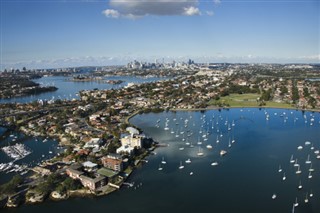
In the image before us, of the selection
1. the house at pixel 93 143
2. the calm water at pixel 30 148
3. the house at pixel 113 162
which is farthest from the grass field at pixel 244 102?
the house at pixel 113 162

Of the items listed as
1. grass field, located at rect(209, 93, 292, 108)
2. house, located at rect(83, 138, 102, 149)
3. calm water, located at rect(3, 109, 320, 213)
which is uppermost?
grass field, located at rect(209, 93, 292, 108)

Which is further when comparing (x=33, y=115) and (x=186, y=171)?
(x=33, y=115)

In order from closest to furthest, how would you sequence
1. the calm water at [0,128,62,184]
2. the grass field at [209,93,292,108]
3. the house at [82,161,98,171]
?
the house at [82,161,98,171]
the calm water at [0,128,62,184]
the grass field at [209,93,292,108]

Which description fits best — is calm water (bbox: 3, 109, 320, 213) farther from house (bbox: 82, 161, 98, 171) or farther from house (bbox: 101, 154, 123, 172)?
house (bbox: 82, 161, 98, 171)

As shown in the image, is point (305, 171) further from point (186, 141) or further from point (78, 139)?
point (78, 139)

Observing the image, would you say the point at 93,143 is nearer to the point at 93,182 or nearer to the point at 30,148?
the point at 30,148

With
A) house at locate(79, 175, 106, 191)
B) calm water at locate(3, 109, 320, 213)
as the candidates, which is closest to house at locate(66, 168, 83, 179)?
house at locate(79, 175, 106, 191)

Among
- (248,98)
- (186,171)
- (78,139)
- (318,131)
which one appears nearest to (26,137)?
(78,139)

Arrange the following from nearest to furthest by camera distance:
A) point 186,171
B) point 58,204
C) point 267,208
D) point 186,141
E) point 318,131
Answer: point 267,208, point 58,204, point 186,171, point 186,141, point 318,131
